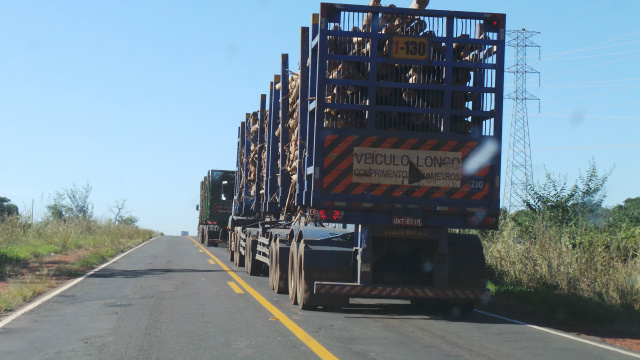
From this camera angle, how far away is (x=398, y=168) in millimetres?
10734

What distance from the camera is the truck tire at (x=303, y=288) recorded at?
37.0ft

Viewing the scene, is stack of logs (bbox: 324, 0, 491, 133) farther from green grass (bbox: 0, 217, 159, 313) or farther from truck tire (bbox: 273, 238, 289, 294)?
green grass (bbox: 0, 217, 159, 313)

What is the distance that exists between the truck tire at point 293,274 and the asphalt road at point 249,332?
0.23m

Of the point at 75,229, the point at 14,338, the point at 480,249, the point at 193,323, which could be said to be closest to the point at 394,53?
the point at 480,249


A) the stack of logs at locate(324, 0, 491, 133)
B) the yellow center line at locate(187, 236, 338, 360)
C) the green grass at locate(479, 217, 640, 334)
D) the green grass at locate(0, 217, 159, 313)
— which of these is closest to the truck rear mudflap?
the yellow center line at locate(187, 236, 338, 360)

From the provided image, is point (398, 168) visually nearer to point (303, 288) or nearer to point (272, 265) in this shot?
point (303, 288)

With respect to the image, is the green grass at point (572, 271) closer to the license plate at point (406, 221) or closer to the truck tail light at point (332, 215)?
the license plate at point (406, 221)

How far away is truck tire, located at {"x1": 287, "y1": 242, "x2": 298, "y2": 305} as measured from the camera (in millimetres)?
12281

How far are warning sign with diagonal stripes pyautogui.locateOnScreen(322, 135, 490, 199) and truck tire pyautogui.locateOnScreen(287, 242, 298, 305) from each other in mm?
2298

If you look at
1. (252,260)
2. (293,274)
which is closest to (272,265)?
(293,274)

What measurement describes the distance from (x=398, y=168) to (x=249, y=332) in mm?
3395

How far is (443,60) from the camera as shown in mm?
10922

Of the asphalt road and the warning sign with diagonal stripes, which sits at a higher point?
the warning sign with diagonal stripes

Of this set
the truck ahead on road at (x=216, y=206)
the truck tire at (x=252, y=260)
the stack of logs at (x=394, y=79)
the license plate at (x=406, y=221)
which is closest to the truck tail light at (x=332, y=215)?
the license plate at (x=406, y=221)
